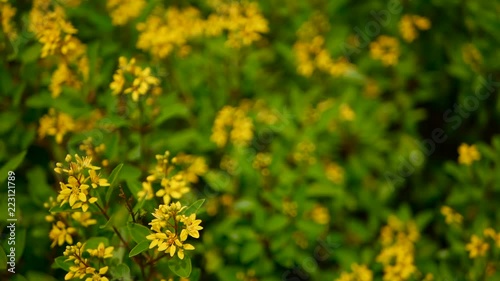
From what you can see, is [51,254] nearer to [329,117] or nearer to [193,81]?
[193,81]

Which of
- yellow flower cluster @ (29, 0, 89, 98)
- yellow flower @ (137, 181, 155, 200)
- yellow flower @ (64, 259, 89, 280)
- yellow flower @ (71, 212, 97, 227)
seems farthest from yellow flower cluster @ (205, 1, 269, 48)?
yellow flower @ (64, 259, 89, 280)

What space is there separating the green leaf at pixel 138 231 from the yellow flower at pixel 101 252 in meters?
0.14

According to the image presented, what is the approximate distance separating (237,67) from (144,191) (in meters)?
1.44

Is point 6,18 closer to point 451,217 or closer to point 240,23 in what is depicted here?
point 240,23

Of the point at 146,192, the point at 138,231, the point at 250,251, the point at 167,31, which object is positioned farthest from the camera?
the point at 167,31

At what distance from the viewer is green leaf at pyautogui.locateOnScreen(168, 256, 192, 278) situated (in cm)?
153

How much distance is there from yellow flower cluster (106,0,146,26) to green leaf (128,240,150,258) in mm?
1707

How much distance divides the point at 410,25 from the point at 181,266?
258cm

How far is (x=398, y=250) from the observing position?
101 inches

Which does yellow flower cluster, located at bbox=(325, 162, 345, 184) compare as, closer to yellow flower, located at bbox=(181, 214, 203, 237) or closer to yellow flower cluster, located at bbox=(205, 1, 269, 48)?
yellow flower cluster, located at bbox=(205, 1, 269, 48)

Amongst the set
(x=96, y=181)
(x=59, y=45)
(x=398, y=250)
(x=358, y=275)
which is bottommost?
(x=358, y=275)

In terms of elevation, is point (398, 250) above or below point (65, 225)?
below

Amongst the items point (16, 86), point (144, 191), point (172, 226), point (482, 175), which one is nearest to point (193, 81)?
point (16, 86)

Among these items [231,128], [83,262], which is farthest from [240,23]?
[83,262]
